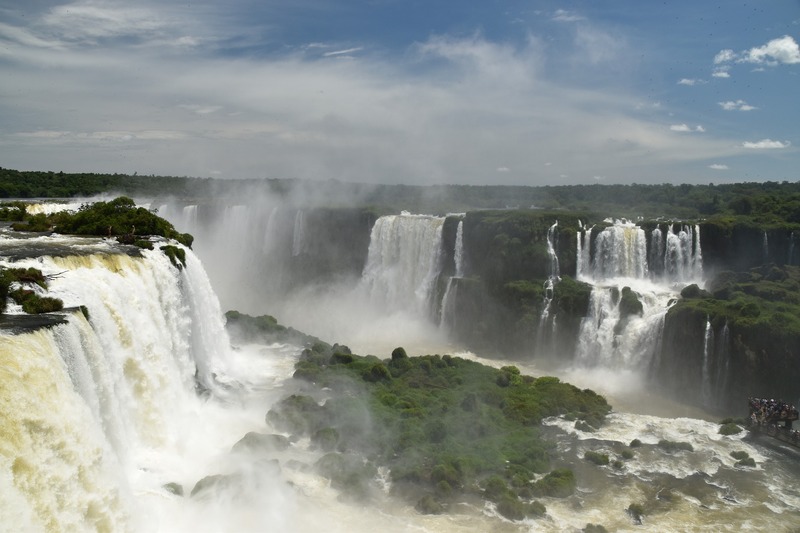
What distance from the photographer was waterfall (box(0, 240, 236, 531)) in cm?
933

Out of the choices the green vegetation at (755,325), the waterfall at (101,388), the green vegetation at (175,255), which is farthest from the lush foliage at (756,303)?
the green vegetation at (175,255)

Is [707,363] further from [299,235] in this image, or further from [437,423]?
[299,235]

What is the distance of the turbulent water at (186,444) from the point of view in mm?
9953

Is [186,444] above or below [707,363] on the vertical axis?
below

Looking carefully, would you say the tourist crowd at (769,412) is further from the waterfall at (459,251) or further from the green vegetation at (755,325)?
the waterfall at (459,251)

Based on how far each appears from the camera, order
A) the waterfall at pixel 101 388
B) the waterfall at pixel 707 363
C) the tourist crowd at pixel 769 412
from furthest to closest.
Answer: the waterfall at pixel 707 363, the tourist crowd at pixel 769 412, the waterfall at pixel 101 388

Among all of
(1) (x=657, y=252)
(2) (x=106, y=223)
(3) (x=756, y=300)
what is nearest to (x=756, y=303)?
(3) (x=756, y=300)

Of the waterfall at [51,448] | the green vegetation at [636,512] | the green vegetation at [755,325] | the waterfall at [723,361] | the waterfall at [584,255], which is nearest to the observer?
the waterfall at [51,448]

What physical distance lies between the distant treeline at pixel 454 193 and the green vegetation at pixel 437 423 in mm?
25248

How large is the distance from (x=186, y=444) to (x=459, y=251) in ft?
78.2

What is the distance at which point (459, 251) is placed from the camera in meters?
38.4

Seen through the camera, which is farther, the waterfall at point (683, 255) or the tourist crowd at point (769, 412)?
the waterfall at point (683, 255)

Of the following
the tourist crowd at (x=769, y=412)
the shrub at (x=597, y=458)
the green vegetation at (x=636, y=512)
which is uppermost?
the tourist crowd at (x=769, y=412)

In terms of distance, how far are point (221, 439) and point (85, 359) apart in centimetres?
768
